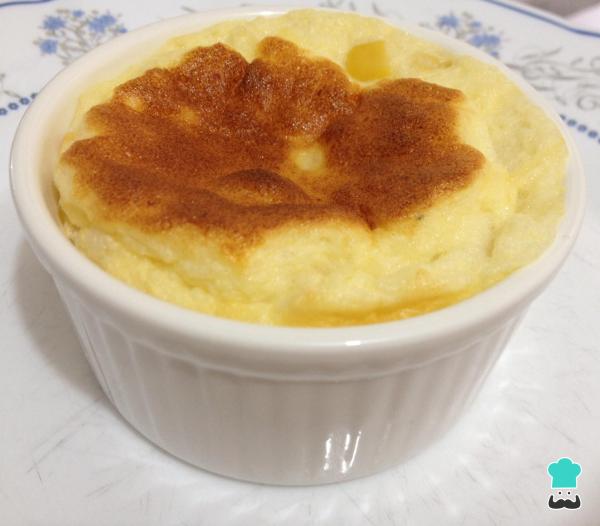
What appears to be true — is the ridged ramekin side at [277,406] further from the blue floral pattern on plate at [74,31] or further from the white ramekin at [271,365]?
the blue floral pattern on plate at [74,31]

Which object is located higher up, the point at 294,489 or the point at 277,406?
the point at 277,406

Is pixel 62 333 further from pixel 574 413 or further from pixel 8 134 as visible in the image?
pixel 574 413

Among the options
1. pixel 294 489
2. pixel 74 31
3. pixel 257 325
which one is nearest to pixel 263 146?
pixel 257 325

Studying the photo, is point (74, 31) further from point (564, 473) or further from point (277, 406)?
point (564, 473)

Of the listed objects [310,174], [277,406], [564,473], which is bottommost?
[564,473]

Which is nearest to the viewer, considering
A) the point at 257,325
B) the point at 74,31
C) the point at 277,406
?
the point at 257,325
